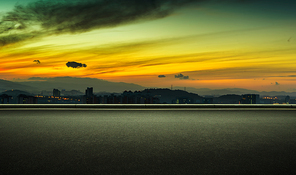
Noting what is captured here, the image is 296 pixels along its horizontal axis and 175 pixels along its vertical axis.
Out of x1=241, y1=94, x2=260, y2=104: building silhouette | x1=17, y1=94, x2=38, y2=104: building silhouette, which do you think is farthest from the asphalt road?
x1=241, y1=94, x2=260, y2=104: building silhouette

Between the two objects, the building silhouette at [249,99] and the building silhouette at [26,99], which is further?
the building silhouette at [249,99]

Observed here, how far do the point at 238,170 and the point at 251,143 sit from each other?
2333 millimetres

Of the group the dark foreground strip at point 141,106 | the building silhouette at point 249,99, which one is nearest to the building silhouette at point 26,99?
the dark foreground strip at point 141,106

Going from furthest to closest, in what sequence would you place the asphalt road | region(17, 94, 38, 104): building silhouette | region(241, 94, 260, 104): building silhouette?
region(241, 94, 260, 104): building silhouette → region(17, 94, 38, 104): building silhouette → the asphalt road

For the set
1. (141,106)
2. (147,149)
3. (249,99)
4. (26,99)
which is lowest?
(147,149)

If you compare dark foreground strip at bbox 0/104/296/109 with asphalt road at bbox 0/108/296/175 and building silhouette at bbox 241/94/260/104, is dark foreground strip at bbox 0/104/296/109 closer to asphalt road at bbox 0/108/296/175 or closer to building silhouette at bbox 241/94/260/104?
asphalt road at bbox 0/108/296/175

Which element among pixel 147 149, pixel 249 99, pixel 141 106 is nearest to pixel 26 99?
pixel 141 106

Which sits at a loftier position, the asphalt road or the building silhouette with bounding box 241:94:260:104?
the building silhouette with bounding box 241:94:260:104

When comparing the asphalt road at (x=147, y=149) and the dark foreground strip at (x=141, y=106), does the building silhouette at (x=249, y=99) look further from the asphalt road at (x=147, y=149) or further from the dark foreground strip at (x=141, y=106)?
the asphalt road at (x=147, y=149)

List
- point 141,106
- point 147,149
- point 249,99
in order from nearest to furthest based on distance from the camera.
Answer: point 147,149 → point 141,106 → point 249,99

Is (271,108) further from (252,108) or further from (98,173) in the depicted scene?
(98,173)

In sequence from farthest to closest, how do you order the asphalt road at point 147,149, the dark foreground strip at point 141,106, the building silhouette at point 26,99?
the building silhouette at point 26,99, the dark foreground strip at point 141,106, the asphalt road at point 147,149

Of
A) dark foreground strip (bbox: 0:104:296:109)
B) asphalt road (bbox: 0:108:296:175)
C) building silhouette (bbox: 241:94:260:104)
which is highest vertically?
building silhouette (bbox: 241:94:260:104)

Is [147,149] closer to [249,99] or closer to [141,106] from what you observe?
[141,106]
